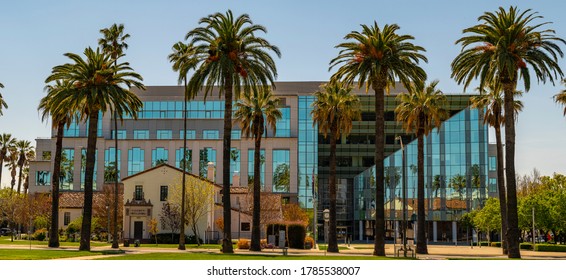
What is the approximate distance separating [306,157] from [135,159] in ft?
93.4

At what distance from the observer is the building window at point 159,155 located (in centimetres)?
11781

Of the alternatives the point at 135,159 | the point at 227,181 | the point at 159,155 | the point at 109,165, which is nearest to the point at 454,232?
the point at 159,155

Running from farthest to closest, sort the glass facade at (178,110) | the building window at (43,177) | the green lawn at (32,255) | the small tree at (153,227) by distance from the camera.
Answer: the building window at (43,177) → the glass facade at (178,110) → the small tree at (153,227) → the green lawn at (32,255)

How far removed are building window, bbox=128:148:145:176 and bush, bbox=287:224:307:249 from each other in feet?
172

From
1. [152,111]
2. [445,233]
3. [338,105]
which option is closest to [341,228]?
[445,233]

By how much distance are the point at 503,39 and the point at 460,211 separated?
6495 cm

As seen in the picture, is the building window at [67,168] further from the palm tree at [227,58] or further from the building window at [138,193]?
the palm tree at [227,58]

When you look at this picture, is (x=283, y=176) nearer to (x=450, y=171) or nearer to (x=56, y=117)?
(x=450, y=171)

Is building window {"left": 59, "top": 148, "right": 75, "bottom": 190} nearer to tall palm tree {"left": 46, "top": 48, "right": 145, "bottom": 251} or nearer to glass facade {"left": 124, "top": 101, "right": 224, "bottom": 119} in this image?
glass facade {"left": 124, "top": 101, "right": 224, "bottom": 119}

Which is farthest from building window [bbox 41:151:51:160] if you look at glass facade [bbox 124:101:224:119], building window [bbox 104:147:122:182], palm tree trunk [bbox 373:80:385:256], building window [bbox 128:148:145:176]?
palm tree trunk [bbox 373:80:385:256]

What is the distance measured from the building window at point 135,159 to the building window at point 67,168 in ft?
31.9

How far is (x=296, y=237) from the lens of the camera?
235 ft

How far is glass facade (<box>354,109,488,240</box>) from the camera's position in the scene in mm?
105875

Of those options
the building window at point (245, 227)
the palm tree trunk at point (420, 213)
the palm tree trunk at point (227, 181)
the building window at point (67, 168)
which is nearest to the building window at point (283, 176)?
the building window at point (245, 227)
